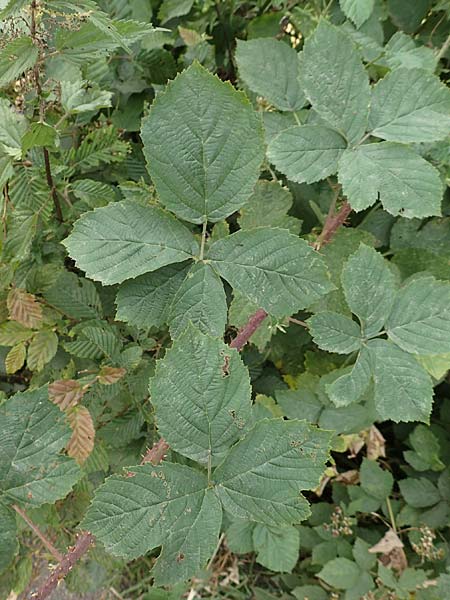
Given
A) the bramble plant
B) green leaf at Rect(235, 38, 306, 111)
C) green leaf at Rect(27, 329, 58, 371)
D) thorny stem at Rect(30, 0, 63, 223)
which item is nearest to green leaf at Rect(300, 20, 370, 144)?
the bramble plant

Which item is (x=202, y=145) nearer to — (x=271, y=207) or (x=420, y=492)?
(x=271, y=207)

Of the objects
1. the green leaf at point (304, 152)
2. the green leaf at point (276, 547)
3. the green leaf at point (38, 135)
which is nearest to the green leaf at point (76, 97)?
the green leaf at point (38, 135)

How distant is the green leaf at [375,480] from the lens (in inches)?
59.9

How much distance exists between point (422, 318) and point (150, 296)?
437mm

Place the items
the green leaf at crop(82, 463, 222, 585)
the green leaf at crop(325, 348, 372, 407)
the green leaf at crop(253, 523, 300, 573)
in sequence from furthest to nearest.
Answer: the green leaf at crop(253, 523, 300, 573), the green leaf at crop(325, 348, 372, 407), the green leaf at crop(82, 463, 222, 585)

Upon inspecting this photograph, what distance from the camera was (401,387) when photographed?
0.84 meters

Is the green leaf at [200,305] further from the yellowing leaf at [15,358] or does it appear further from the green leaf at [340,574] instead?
the green leaf at [340,574]

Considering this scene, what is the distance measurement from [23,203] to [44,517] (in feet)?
1.77

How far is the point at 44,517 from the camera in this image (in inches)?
38.1

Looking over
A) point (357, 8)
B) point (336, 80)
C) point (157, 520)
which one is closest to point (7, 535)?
point (157, 520)

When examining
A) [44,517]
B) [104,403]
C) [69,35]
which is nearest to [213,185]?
[69,35]

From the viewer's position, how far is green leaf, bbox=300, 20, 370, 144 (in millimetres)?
839

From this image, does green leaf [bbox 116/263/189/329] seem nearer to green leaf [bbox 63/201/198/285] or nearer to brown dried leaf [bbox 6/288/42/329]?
green leaf [bbox 63/201/198/285]

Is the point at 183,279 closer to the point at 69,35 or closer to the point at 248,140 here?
the point at 248,140
